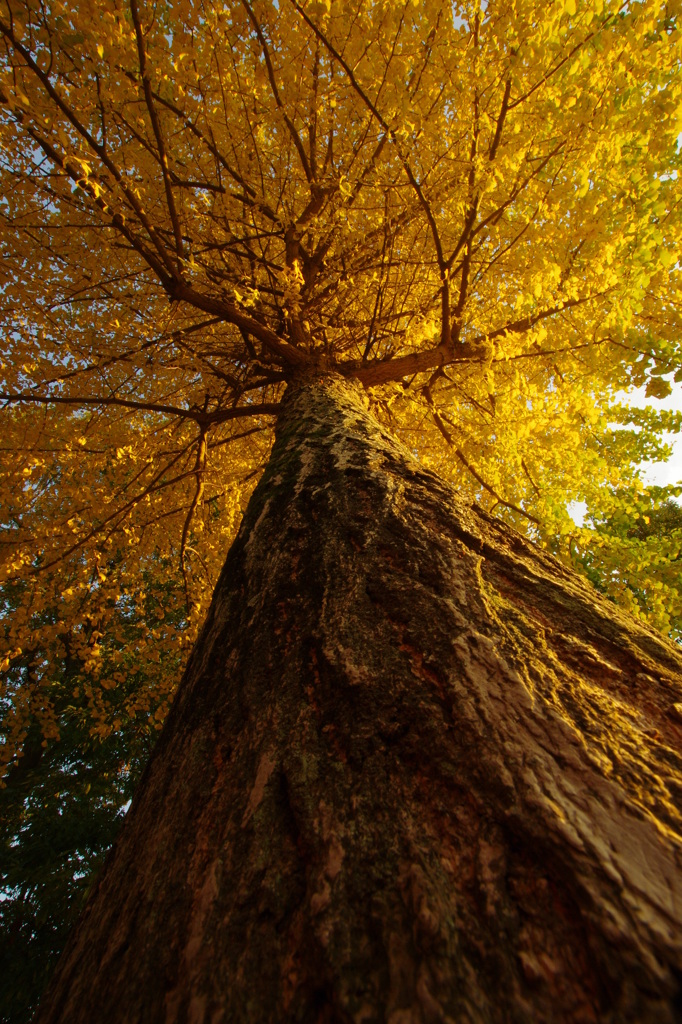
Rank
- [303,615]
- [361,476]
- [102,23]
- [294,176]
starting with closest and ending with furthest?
[303,615] → [361,476] → [102,23] → [294,176]

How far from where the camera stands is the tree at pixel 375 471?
560mm

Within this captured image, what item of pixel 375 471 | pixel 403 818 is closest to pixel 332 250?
pixel 375 471

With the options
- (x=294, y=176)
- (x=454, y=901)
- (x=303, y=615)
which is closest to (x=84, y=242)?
(x=294, y=176)

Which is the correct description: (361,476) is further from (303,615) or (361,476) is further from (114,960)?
(114,960)

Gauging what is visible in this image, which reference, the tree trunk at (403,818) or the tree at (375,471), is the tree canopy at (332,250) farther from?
the tree trunk at (403,818)

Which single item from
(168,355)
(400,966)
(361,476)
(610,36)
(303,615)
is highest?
(168,355)

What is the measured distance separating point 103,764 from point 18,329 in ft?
22.4

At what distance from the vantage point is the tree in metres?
0.56

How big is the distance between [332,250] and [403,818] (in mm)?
3937

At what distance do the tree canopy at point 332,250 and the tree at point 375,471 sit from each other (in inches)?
1.2

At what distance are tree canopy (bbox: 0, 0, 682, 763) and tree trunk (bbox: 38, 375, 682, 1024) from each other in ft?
6.68

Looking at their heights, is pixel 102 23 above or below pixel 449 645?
above

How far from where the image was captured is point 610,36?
2.03m

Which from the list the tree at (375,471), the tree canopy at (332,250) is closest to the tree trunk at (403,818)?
the tree at (375,471)
